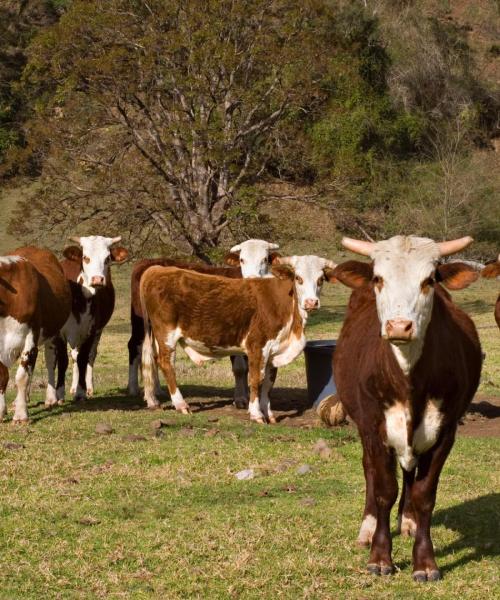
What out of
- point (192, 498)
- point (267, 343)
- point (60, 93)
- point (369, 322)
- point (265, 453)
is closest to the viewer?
point (369, 322)

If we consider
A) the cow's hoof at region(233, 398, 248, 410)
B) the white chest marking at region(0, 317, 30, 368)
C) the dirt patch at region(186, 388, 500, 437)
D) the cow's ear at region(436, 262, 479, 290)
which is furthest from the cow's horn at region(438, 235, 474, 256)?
the cow's hoof at region(233, 398, 248, 410)

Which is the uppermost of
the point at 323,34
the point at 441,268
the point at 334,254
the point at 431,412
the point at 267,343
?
the point at 323,34

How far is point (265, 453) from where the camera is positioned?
35.7ft

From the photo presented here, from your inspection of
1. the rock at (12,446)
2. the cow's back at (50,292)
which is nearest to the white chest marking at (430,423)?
the rock at (12,446)

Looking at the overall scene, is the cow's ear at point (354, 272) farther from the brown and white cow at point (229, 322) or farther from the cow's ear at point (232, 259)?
the cow's ear at point (232, 259)

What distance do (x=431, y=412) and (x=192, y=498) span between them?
2.94 m

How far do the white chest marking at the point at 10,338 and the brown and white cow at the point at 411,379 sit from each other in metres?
6.42

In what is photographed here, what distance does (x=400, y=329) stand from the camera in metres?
6.16

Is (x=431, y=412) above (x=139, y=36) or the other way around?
the other way around

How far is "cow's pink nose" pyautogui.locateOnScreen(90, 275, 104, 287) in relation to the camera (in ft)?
48.4

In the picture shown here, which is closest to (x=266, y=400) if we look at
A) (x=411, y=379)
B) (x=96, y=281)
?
(x=96, y=281)

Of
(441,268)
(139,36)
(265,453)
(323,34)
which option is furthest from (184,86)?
(441,268)

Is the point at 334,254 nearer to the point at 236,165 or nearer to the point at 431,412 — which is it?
the point at 236,165

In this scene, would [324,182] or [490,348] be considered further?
[324,182]
